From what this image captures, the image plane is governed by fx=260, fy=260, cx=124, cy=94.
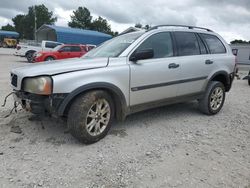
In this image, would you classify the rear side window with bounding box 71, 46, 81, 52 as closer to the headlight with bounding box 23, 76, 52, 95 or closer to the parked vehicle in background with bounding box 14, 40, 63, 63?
the parked vehicle in background with bounding box 14, 40, 63, 63

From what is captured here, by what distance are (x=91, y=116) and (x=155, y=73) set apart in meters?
1.35

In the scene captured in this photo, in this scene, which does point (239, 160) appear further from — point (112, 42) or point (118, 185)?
point (112, 42)

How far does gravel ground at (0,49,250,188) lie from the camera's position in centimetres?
308

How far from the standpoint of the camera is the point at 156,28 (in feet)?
15.5

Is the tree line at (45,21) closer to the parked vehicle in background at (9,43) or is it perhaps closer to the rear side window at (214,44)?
the parked vehicle in background at (9,43)

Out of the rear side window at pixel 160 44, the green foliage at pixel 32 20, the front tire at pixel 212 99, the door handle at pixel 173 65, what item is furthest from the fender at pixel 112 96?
the green foliage at pixel 32 20

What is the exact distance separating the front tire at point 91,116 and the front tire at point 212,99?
2.45m

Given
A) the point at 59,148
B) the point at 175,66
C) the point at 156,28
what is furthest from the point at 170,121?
the point at 59,148

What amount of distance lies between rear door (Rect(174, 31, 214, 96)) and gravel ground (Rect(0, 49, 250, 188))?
715 millimetres

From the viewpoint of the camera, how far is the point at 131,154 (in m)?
3.70

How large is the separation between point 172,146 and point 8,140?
8.23 ft

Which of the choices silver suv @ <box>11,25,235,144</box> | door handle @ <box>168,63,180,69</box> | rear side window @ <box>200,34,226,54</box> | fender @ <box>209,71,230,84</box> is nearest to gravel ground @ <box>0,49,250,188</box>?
silver suv @ <box>11,25,235,144</box>

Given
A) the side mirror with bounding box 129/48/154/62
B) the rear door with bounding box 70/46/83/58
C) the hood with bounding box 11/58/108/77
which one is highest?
the rear door with bounding box 70/46/83/58

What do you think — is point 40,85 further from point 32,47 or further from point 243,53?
point 243,53
